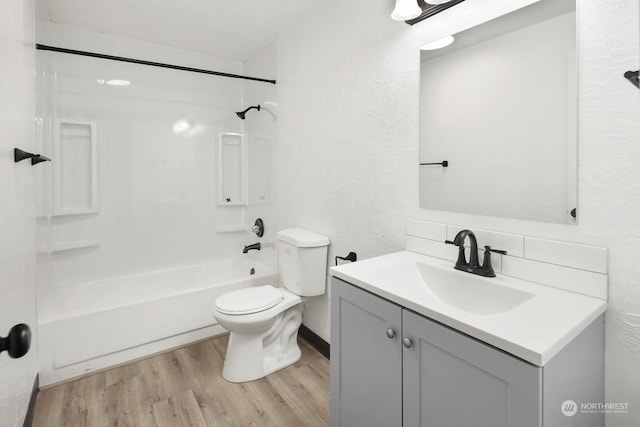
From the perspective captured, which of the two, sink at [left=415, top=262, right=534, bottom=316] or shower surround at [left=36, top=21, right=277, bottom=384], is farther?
shower surround at [left=36, top=21, right=277, bottom=384]

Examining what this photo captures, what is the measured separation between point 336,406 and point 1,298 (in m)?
1.26

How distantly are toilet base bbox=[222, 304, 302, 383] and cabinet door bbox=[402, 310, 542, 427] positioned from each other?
1171 millimetres

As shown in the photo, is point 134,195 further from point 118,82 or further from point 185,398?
point 185,398

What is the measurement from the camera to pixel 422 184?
5.09ft

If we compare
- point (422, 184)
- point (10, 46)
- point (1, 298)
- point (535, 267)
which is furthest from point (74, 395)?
point (535, 267)

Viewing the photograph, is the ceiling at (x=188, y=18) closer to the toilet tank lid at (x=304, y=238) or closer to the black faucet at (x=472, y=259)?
the toilet tank lid at (x=304, y=238)

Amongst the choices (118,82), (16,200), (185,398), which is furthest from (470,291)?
(118,82)

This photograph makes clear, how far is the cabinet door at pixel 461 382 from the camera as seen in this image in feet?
2.50

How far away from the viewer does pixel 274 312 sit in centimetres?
197

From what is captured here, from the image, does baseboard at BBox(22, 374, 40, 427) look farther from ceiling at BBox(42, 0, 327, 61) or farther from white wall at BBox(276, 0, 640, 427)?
ceiling at BBox(42, 0, 327, 61)

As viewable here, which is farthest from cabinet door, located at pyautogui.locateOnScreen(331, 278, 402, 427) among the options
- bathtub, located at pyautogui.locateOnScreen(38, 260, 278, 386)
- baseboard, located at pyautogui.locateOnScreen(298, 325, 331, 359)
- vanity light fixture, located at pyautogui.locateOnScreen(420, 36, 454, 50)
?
bathtub, located at pyautogui.locateOnScreen(38, 260, 278, 386)

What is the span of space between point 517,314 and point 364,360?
1.83 ft

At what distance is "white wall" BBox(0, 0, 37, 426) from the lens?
108 cm

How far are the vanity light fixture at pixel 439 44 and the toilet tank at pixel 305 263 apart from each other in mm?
1235
